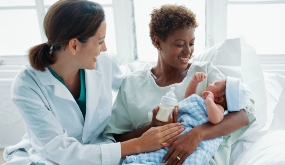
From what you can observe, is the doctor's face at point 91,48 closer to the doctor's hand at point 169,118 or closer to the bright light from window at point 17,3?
the doctor's hand at point 169,118

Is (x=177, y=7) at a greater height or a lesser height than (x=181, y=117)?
greater

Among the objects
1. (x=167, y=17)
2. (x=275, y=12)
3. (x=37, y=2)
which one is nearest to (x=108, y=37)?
(x=37, y=2)

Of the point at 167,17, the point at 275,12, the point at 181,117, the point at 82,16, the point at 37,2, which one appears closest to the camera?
the point at 82,16

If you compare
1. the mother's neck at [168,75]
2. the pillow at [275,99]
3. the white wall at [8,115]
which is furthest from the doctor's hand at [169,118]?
the white wall at [8,115]

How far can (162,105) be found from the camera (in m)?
1.42

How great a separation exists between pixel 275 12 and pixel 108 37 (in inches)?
46.9

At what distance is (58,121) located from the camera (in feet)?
5.02

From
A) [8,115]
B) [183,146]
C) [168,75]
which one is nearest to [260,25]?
[168,75]

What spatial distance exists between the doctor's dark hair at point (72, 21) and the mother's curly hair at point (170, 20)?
13.3 inches

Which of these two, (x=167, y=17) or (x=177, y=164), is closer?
(x=177, y=164)

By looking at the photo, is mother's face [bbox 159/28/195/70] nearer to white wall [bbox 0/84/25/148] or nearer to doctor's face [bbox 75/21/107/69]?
doctor's face [bbox 75/21/107/69]

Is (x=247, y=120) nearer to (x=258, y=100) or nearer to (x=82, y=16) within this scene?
(x=258, y=100)

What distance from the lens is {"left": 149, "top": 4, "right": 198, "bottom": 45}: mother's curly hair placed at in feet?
5.29

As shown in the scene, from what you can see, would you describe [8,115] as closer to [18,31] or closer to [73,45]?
[18,31]
